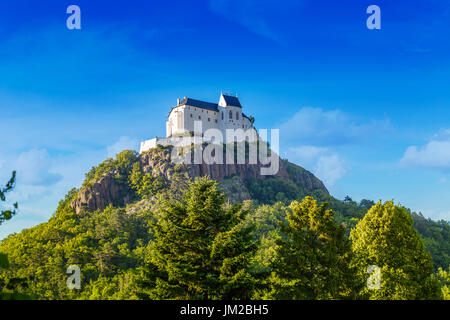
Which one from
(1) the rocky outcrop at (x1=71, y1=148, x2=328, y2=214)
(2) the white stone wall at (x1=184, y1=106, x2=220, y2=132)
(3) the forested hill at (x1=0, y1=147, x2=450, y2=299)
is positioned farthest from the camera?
(2) the white stone wall at (x1=184, y1=106, x2=220, y2=132)

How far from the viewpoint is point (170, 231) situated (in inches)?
958

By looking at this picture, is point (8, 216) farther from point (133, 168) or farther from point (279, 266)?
point (133, 168)

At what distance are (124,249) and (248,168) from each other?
48.0 m

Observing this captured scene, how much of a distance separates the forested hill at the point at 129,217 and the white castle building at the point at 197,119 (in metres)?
4.66

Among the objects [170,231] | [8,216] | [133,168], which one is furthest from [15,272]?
[8,216]

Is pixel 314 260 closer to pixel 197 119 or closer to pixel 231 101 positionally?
pixel 197 119

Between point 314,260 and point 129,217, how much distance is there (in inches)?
2931

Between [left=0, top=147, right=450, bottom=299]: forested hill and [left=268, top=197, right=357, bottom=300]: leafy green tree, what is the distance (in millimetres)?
37263

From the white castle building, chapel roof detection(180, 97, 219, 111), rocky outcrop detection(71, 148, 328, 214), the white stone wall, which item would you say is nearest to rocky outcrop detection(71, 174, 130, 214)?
rocky outcrop detection(71, 148, 328, 214)

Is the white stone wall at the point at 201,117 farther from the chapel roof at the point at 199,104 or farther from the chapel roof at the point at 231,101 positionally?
the chapel roof at the point at 231,101

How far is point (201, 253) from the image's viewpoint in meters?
23.4

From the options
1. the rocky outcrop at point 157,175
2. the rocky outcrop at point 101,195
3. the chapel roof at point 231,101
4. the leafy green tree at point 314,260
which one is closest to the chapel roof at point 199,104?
the chapel roof at point 231,101

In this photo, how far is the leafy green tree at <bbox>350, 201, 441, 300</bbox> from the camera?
77.3ft

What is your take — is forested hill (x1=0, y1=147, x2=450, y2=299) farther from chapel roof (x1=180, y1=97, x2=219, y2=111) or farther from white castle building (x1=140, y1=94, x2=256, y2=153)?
chapel roof (x1=180, y1=97, x2=219, y2=111)
